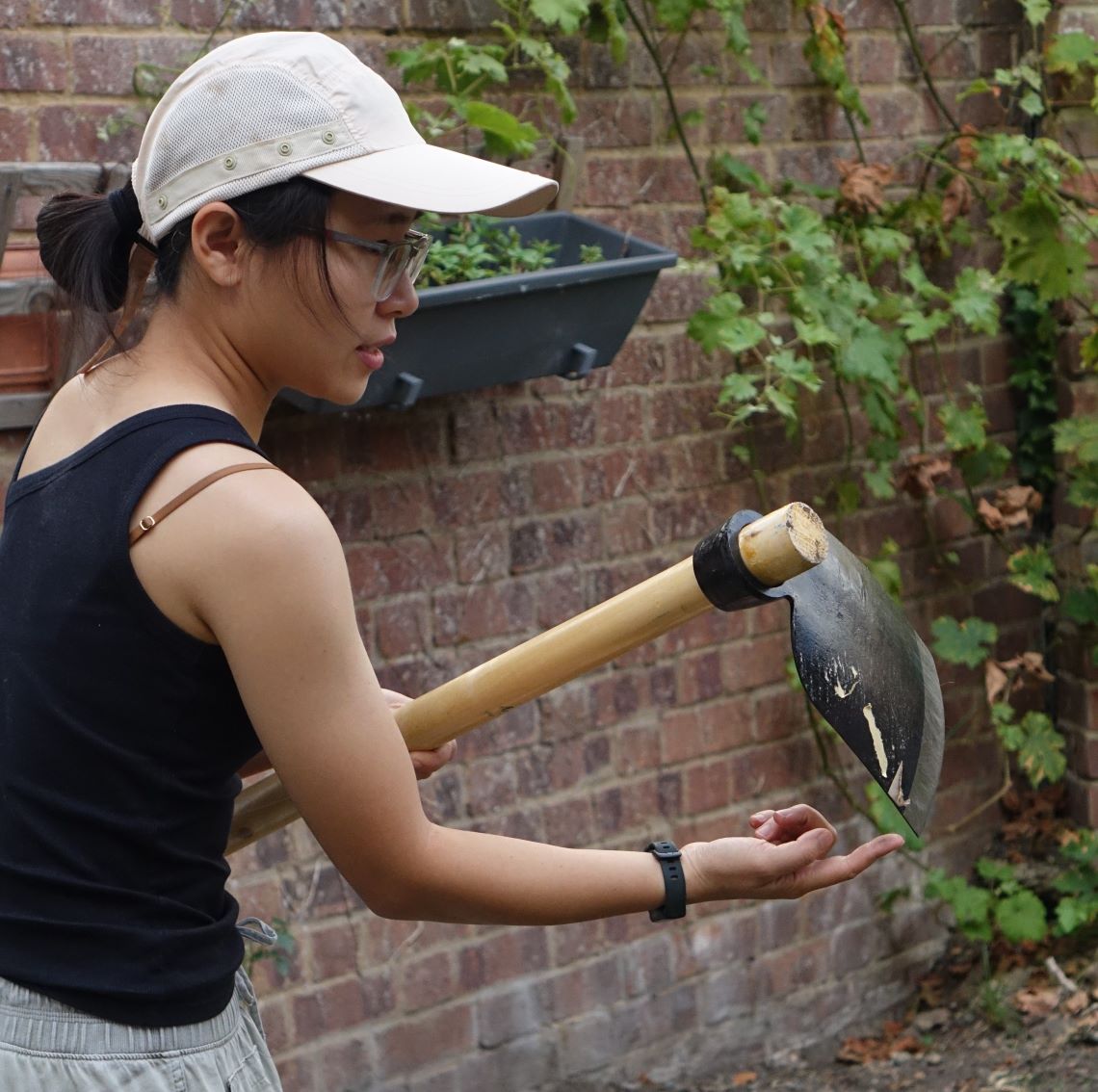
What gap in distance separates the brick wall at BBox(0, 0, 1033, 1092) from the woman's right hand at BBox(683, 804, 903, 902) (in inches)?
57.3

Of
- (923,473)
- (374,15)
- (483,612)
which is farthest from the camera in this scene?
(923,473)

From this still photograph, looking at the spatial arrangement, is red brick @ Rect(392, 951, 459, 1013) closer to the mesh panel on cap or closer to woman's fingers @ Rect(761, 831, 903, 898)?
woman's fingers @ Rect(761, 831, 903, 898)

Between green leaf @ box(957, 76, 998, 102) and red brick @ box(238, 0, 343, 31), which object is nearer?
red brick @ box(238, 0, 343, 31)

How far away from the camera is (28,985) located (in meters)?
1.45

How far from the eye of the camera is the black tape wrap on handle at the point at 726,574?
5.09 ft

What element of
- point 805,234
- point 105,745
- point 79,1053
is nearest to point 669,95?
point 805,234

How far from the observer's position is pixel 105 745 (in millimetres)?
1406

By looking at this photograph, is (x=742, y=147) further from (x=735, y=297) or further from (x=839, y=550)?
(x=839, y=550)

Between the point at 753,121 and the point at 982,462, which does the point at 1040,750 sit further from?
the point at 753,121

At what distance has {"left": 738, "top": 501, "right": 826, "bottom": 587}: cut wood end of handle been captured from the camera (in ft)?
5.00

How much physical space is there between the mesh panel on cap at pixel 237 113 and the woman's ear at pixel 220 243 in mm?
55

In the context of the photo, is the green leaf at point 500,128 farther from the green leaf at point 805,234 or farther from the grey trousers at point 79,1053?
the grey trousers at point 79,1053

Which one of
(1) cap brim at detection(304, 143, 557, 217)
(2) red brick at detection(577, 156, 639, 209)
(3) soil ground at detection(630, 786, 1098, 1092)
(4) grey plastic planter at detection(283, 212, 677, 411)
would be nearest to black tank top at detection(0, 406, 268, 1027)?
(1) cap brim at detection(304, 143, 557, 217)

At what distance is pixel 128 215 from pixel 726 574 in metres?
0.73
